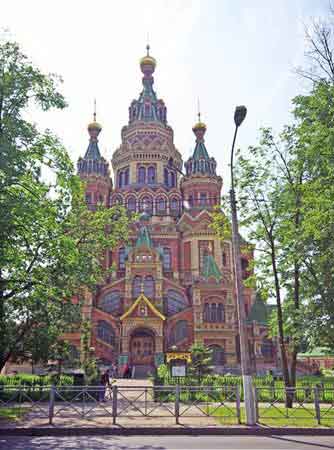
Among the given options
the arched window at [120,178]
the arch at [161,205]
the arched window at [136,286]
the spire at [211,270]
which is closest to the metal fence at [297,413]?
the spire at [211,270]

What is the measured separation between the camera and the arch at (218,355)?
1439 inches

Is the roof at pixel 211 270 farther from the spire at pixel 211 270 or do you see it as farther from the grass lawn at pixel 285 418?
the grass lawn at pixel 285 418

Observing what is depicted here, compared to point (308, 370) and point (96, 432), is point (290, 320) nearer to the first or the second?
point (96, 432)

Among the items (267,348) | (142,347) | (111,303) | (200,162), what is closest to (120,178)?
(200,162)

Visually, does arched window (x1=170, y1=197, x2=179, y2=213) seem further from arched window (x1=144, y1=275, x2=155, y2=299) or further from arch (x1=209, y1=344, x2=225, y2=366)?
arch (x1=209, y1=344, x2=225, y2=366)

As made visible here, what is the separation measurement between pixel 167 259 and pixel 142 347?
11.0 m

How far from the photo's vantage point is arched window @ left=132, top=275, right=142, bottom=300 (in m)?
39.4

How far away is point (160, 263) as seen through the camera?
40.0 meters

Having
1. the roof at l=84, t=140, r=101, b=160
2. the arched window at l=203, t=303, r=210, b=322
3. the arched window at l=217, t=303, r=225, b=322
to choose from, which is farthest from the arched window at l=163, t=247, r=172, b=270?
the roof at l=84, t=140, r=101, b=160

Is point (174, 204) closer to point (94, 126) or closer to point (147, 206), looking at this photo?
point (147, 206)

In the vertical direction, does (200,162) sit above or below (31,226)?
above

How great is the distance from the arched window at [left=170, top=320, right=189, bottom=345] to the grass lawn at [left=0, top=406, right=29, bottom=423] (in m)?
23.2

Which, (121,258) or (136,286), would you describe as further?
(121,258)

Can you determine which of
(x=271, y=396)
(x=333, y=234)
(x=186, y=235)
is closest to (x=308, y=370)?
(x=186, y=235)
